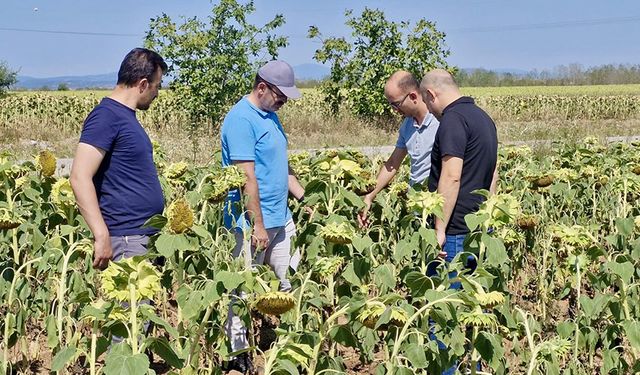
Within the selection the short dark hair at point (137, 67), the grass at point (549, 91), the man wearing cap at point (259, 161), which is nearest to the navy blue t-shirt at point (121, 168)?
the short dark hair at point (137, 67)

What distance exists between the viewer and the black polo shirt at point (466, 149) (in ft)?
12.1

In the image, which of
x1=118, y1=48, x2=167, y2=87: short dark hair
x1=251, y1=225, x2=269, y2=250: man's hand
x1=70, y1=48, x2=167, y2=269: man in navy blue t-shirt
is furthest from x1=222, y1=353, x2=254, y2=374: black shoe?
x1=118, y1=48, x2=167, y2=87: short dark hair

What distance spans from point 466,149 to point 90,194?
159 centimetres

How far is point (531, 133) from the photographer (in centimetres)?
1788

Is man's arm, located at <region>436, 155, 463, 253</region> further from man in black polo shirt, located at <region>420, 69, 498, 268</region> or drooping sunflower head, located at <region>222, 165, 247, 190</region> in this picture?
drooping sunflower head, located at <region>222, 165, 247, 190</region>

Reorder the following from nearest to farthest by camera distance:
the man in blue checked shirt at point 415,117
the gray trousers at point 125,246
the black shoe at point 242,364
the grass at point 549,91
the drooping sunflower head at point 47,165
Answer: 1. the gray trousers at point 125,246
2. the black shoe at point 242,364
3. the man in blue checked shirt at point 415,117
4. the drooping sunflower head at point 47,165
5. the grass at point 549,91

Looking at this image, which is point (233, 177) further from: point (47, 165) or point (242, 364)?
point (47, 165)

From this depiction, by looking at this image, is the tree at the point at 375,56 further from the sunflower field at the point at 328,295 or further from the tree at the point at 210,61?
the sunflower field at the point at 328,295

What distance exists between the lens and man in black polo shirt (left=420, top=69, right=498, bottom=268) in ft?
12.0

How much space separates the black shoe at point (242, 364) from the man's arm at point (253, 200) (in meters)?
0.55

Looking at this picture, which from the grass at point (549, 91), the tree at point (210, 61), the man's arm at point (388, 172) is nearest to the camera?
the man's arm at point (388, 172)

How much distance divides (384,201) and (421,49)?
1350 centimetres

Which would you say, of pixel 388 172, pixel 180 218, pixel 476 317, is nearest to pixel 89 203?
pixel 180 218

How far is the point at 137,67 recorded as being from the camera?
3.45 m
